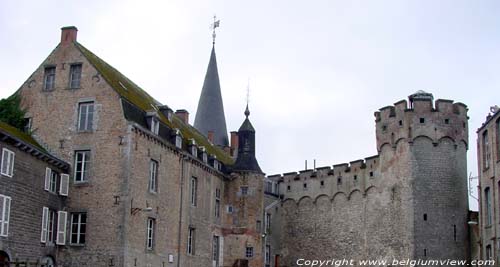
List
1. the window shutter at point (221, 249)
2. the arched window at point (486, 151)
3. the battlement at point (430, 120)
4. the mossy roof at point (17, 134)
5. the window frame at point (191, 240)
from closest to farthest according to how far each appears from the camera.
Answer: the mossy roof at point (17, 134)
the arched window at point (486, 151)
the window frame at point (191, 240)
the battlement at point (430, 120)
the window shutter at point (221, 249)

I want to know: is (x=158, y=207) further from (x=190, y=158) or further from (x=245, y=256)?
(x=245, y=256)

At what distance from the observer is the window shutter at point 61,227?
26.4m

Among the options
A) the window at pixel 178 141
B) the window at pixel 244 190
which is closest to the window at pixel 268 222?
the window at pixel 244 190

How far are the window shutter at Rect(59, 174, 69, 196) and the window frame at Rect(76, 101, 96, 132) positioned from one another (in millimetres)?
2086

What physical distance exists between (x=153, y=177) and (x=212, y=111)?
22.5 meters

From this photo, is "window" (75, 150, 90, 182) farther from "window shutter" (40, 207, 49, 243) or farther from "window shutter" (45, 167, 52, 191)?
"window shutter" (40, 207, 49, 243)

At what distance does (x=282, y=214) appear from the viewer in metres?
43.3

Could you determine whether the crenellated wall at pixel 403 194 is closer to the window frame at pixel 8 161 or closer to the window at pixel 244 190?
the window at pixel 244 190

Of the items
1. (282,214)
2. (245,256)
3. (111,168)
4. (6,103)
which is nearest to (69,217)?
(111,168)

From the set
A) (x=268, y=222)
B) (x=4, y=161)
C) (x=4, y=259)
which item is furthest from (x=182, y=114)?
(x=4, y=259)

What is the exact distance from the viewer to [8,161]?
76.8 feet

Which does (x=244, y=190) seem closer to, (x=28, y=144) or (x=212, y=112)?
(x=212, y=112)

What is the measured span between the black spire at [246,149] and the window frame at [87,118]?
1157 centimetres

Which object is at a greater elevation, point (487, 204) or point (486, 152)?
point (486, 152)
